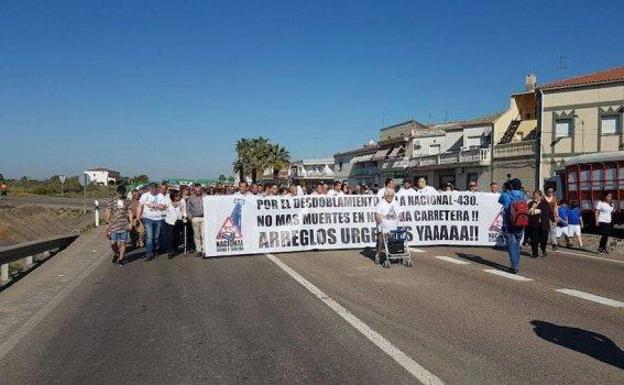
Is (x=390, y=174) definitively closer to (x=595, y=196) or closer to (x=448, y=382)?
(x=595, y=196)

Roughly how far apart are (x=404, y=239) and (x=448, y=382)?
7.11 metres

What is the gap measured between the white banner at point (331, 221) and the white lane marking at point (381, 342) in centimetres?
473

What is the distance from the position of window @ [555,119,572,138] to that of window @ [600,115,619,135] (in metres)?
2.11

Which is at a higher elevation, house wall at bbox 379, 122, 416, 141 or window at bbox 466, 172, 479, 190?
house wall at bbox 379, 122, 416, 141

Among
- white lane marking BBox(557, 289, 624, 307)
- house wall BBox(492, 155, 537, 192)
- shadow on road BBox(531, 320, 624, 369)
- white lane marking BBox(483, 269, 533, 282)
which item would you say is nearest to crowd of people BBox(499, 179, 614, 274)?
white lane marking BBox(483, 269, 533, 282)

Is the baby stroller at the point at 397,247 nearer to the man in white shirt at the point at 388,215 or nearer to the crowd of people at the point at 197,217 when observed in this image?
the man in white shirt at the point at 388,215

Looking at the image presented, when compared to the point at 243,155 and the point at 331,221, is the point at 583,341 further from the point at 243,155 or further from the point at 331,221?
the point at 243,155

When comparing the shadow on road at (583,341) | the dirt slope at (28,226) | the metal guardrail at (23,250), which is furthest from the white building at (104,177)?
the shadow on road at (583,341)

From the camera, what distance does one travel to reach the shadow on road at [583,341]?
17.9 ft

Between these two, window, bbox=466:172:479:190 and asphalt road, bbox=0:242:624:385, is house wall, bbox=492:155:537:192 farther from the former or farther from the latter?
asphalt road, bbox=0:242:624:385

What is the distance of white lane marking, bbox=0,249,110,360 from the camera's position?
621cm

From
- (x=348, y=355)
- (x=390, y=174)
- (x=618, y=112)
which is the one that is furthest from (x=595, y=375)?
(x=390, y=174)

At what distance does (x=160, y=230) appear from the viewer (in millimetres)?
13859

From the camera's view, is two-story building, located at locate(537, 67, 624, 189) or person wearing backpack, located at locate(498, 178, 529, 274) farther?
two-story building, located at locate(537, 67, 624, 189)
